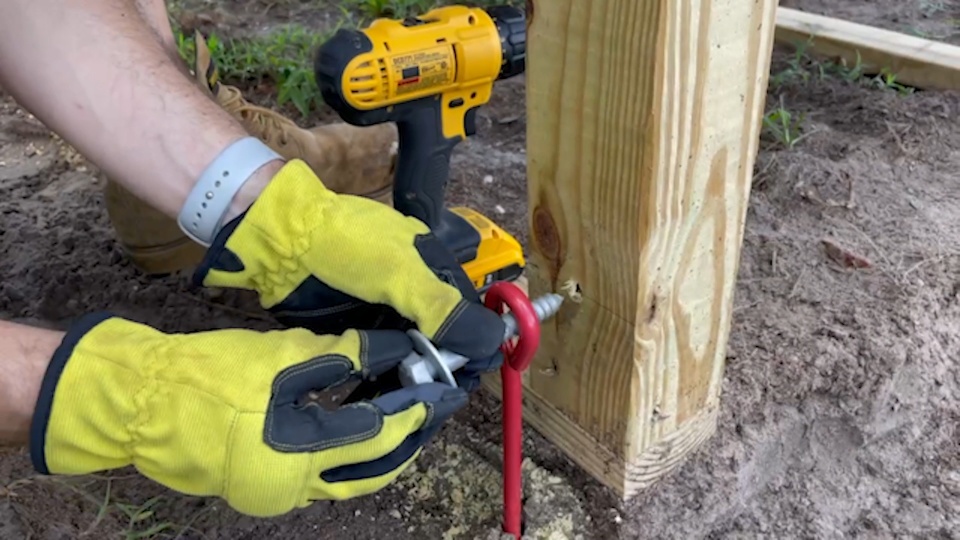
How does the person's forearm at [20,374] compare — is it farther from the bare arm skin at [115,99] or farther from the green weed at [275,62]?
the green weed at [275,62]

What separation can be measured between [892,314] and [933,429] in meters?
0.23

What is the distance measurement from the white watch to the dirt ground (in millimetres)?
485

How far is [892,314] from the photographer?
1676 mm

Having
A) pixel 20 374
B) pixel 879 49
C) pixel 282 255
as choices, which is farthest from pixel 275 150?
pixel 879 49

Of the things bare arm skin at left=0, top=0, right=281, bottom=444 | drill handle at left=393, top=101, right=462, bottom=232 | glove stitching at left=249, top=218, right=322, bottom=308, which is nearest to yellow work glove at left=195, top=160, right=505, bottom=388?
glove stitching at left=249, top=218, right=322, bottom=308

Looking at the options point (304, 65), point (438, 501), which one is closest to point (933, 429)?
point (438, 501)

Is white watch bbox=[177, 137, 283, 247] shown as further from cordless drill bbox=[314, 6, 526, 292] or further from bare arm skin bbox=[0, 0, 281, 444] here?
cordless drill bbox=[314, 6, 526, 292]

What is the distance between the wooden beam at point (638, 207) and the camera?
39.8 inches

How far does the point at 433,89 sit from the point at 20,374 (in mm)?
1014

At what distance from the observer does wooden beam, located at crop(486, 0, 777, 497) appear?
101 centimetres

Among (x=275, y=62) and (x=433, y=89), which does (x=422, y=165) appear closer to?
(x=433, y=89)

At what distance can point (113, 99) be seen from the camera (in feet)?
4.46

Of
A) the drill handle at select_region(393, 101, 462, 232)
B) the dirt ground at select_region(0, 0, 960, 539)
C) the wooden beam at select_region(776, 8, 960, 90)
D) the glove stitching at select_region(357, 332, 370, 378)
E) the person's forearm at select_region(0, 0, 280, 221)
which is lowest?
the dirt ground at select_region(0, 0, 960, 539)

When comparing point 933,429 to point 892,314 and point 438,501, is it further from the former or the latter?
point 438,501
